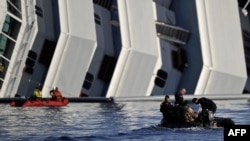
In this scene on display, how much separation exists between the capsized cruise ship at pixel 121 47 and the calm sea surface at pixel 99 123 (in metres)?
2.10

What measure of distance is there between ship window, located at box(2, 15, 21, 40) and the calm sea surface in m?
4.13

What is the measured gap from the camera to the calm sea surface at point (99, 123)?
106ft

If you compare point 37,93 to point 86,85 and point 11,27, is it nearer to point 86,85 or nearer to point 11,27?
point 11,27

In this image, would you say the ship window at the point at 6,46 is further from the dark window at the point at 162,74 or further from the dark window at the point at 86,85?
the dark window at the point at 162,74

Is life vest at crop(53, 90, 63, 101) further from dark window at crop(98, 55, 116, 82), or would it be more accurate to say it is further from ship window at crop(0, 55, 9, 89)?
dark window at crop(98, 55, 116, 82)

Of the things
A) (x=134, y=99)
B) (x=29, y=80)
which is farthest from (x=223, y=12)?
(x=29, y=80)

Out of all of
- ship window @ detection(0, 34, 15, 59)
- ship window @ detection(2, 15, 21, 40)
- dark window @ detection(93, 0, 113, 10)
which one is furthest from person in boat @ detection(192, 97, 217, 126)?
dark window @ detection(93, 0, 113, 10)

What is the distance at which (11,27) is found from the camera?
5312cm

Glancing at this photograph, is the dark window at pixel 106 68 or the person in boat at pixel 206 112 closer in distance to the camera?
the person in boat at pixel 206 112

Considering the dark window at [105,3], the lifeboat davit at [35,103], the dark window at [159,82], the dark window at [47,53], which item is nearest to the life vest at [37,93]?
the lifeboat davit at [35,103]

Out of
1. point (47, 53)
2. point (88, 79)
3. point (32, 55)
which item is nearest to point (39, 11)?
point (47, 53)

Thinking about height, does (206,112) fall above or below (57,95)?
above

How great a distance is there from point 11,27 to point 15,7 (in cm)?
117

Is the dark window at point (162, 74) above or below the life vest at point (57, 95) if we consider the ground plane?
above
